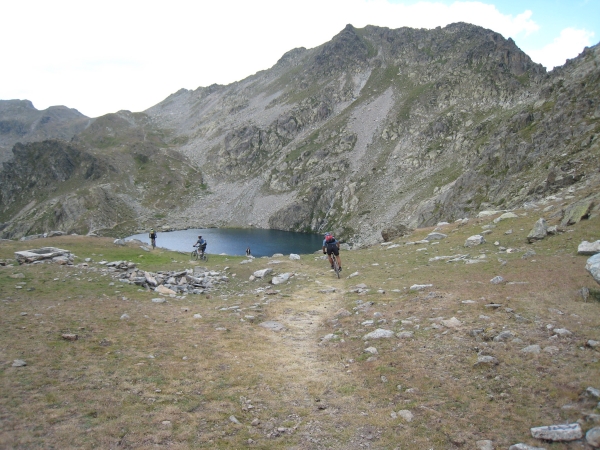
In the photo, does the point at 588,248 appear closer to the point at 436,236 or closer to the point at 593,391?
the point at 593,391

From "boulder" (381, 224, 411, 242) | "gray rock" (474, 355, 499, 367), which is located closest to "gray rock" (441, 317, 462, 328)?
"gray rock" (474, 355, 499, 367)

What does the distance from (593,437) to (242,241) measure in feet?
373

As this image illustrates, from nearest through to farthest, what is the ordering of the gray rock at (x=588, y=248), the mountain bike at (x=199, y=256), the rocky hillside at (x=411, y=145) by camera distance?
the gray rock at (x=588, y=248) < the mountain bike at (x=199, y=256) < the rocky hillside at (x=411, y=145)

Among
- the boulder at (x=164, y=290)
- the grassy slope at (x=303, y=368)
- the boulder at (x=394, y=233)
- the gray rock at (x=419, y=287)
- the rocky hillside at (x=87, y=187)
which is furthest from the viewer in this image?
the rocky hillside at (x=87, y=187)

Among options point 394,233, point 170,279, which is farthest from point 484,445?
point 394,233

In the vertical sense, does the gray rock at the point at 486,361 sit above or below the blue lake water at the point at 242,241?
above

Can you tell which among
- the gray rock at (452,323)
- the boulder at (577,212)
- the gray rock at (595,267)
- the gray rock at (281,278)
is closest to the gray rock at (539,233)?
the boulder at (577,212)

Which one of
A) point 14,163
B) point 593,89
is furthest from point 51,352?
point 14,163

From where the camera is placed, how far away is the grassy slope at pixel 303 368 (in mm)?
7305

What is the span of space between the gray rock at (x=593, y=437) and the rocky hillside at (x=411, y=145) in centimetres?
3912

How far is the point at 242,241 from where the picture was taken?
11688 cm

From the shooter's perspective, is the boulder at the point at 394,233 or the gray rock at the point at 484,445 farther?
the boulder at the point at 394,233

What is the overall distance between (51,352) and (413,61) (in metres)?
Answer: 207

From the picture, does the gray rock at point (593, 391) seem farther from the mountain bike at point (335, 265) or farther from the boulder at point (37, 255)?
the boulder at point (37, 255)
